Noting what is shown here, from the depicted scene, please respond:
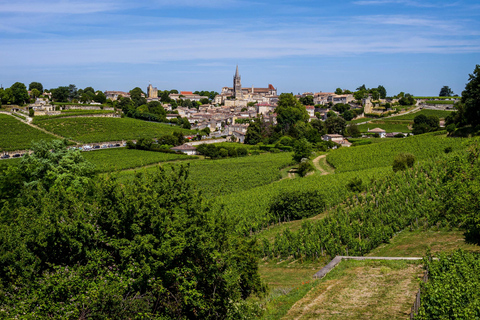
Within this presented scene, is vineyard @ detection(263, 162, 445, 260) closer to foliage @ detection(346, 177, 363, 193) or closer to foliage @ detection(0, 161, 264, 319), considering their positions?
foliage @ detection(346, 177, 363, 193)

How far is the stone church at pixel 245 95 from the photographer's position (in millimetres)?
161637

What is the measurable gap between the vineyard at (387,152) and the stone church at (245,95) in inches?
4201

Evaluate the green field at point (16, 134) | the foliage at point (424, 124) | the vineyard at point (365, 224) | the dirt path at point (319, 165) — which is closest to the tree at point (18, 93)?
the green field at point (16, 134)

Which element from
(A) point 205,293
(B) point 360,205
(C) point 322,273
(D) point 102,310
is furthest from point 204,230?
(B) point 360,205

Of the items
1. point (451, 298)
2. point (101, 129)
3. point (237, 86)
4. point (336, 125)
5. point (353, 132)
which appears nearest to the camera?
point (451, 298)

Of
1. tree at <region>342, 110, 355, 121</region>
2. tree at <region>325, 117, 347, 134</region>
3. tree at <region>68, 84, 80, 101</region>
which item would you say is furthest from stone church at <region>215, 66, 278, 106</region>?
tree at <region>325, 117, 347, 134</region>

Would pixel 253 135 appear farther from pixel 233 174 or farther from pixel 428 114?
pixel 428 114

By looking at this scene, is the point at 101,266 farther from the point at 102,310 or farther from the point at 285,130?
the point at 285,130

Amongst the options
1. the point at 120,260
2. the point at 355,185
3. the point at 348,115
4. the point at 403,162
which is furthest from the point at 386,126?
the point at 120,260

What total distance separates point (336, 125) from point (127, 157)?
46.1 meters

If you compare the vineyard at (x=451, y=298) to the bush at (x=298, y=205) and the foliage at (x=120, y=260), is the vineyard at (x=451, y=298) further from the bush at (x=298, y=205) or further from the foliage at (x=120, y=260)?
the bush at (x=298, y=205)

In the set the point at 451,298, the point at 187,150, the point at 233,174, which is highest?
the point at 451,298

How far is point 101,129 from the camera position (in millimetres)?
89188

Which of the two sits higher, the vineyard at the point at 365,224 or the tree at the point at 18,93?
the tree at the point at 18,93
